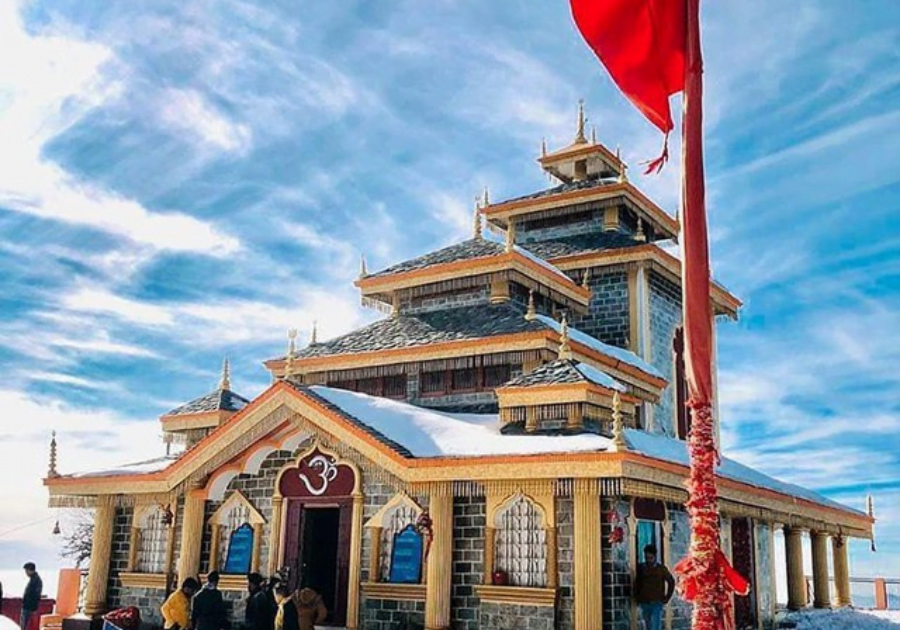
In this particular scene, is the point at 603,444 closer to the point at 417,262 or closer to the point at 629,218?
the point at 417,262

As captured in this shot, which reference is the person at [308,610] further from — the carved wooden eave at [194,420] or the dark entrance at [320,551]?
the carved wooden eave at [194,420]

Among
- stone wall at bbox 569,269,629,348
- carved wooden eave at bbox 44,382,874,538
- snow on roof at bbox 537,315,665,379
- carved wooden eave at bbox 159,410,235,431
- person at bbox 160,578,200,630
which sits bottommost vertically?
person at bbox 160,578,200,630

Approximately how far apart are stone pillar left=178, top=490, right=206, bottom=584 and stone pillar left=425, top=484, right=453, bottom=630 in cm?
463

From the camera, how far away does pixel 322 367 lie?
1897 cm

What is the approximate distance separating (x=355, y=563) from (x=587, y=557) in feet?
13.2

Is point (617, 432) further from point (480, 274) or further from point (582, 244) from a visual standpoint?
point (582, 244)

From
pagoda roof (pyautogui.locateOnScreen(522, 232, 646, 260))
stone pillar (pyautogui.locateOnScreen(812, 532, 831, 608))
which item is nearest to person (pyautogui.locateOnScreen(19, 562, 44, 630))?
pagoda roof (pyautogui.locateOnScreen(522, 232, 646, 260))

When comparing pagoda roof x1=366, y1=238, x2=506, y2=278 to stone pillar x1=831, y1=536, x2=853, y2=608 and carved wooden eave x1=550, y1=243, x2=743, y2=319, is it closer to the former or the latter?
carved wooden eave x1=550, y1=243, x2=743, y2=319

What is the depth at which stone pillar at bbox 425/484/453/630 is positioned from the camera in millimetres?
13578

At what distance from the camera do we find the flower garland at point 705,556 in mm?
5184

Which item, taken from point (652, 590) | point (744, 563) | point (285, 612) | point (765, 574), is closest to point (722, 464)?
point (744, 563)

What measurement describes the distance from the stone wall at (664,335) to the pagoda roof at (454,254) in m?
4.36

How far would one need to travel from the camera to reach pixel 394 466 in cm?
1373

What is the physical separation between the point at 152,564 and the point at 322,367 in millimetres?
4859
